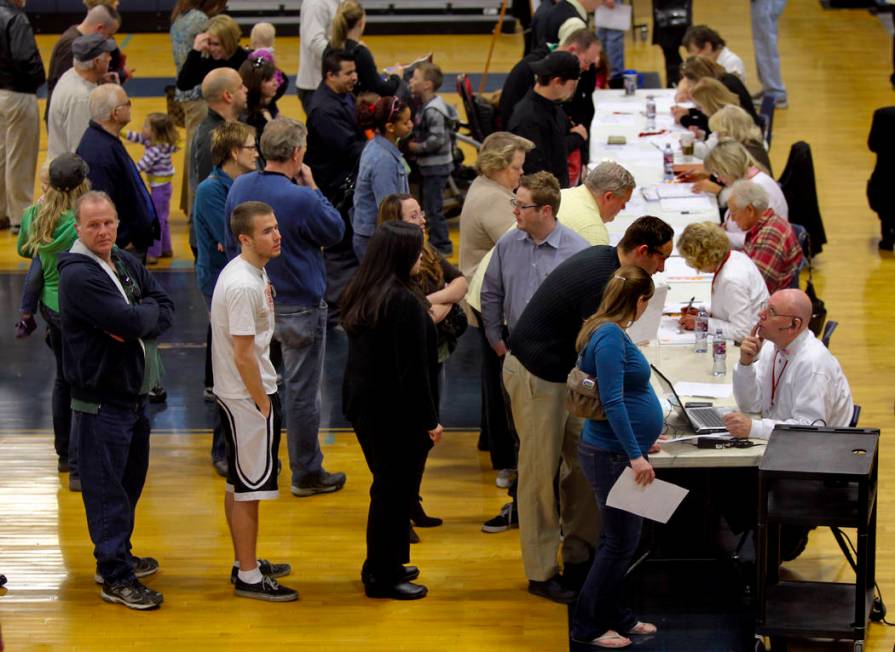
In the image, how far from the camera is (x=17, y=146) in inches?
424

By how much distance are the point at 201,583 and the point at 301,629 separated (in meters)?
0.59

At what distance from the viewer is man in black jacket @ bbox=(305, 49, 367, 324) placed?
866 cm

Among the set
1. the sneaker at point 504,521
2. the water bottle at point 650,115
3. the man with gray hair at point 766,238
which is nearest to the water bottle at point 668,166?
the water bottle at point 650,115

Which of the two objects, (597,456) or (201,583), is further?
(201,583)

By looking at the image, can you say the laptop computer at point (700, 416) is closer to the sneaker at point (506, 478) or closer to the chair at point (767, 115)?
the sneaker at point (506, 478)

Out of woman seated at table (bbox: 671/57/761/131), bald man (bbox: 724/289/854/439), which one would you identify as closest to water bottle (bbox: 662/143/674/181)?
woman seated at table (bbox: 671/57/761/131)

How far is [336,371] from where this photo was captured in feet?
26.5

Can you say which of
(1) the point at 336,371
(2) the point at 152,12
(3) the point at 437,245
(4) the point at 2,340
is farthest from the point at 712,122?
(2) the point at 152,12

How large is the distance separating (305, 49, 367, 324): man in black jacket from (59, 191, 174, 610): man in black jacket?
3.10 m

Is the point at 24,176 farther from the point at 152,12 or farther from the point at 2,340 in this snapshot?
the point at 152,12

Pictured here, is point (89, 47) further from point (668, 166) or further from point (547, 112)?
point (668, 166)

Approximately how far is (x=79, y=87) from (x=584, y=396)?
536 centimetres

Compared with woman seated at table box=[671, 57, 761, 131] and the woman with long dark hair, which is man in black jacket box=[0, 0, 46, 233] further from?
the woman with long dark hair

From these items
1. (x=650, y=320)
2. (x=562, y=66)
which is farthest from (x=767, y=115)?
(x=650, y=320)
